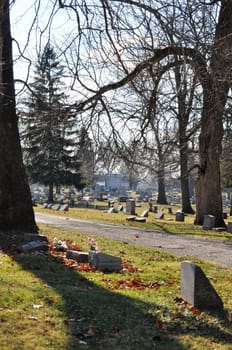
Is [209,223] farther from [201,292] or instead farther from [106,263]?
[201,292]

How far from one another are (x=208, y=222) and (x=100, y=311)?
1378 centimetres

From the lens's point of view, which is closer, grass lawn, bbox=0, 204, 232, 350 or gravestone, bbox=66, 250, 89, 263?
grass lawn, bbox=0, 204, 232, 350

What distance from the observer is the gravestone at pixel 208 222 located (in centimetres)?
1892

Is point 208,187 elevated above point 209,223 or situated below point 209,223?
above

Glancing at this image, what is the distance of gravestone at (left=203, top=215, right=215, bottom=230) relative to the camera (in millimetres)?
18922

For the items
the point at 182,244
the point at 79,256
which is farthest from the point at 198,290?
the point at 182,244

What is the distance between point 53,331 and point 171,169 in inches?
861

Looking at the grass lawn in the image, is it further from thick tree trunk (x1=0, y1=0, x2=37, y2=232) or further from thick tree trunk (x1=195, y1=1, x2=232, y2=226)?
thick tree trunk (x1=0, y1=0, x2=37, y2=232)

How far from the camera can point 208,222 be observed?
752 inches

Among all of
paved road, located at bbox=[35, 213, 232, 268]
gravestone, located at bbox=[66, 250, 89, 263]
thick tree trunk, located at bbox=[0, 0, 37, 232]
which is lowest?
paved road, located at bbox=[35, 213, 232, 268]

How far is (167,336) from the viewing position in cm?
517

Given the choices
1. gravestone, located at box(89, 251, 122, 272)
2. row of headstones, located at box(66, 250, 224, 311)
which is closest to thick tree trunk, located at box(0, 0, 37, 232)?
gravestone, located at box(89, 251, 122, 272)

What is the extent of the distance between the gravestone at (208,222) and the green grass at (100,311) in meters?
10.4

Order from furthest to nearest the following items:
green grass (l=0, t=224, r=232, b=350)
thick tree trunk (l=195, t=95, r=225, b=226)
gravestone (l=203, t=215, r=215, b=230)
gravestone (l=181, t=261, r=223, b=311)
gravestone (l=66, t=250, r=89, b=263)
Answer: thick tree trunk (l=195, t=95, r=225, b=226)
gravestone (l=203, t=215, r=215, b=230)
gravestone (l=66, t=250, r=89, b=263)
gravestone (l=181, t=261, r=223, b=311)
green grass (l=0, t=224, r=232, b=350)
